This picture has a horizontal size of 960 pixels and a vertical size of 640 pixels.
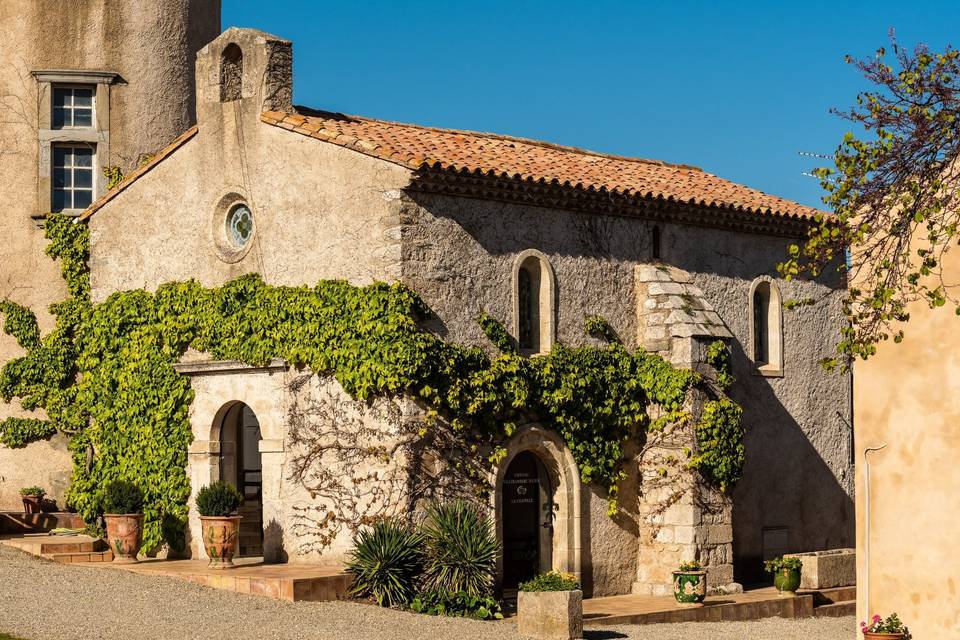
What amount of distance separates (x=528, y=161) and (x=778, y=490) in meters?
6.71

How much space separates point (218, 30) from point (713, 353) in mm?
10479

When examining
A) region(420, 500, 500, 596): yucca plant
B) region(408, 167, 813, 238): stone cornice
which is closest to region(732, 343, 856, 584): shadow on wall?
region(408, 167, 813, 238): stone cornice

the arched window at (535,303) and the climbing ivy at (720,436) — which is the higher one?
the arched window at (535,303)

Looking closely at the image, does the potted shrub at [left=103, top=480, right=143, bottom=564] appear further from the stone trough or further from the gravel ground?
the stone trough

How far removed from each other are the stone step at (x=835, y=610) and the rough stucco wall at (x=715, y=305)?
1.80 meters

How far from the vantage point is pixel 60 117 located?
23.6 m

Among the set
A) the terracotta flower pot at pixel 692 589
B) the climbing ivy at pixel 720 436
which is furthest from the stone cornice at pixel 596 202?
the terracotta flower pot at pixel 692 589

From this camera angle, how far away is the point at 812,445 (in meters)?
24.0

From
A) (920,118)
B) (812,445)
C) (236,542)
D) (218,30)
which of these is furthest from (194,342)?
(920,118)

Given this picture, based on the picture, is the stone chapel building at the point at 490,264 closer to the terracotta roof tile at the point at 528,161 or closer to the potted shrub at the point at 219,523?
the terracotta roof tile at the point at 528,161

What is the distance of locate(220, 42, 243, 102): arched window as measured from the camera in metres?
20.9

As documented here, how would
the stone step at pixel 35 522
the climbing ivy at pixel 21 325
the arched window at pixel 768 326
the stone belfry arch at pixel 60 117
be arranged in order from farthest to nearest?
1. the arched window at pixel 768 326
2. the stone belfry arch at pixel 60 117
3. the climbing ivy at pixel 21 325
4. the stone step at pixel 35 522

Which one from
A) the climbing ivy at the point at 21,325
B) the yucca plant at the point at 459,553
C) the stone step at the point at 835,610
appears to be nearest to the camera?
the yucca plant at the point at 459,553

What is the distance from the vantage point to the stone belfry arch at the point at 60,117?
23.2 metres
